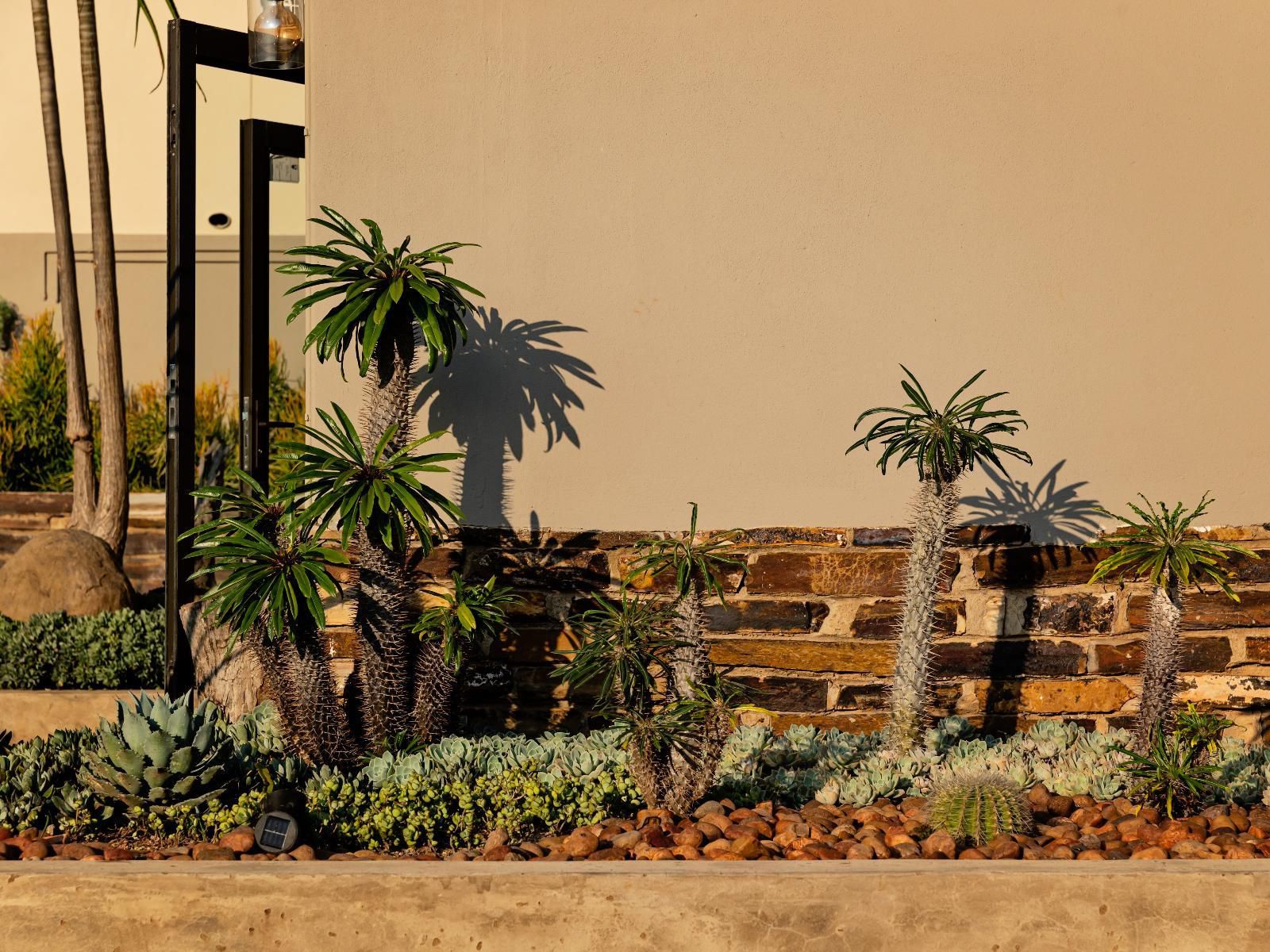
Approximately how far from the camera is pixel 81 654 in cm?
588

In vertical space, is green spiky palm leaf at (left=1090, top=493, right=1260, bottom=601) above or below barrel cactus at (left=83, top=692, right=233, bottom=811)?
above

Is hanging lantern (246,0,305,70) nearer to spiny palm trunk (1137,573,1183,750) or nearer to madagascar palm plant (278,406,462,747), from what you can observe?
madagascar palm plant (278,406,462,747)

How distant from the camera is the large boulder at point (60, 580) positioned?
653 cm

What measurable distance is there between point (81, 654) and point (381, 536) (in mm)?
2662

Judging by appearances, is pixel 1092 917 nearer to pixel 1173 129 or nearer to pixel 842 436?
pixel 842 436

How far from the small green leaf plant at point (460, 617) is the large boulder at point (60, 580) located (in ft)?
10.2

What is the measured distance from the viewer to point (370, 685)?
13.2 feet

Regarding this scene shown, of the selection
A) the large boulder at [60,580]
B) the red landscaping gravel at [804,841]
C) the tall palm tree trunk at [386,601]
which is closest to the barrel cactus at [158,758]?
the red landscaping gravel at [804,841]

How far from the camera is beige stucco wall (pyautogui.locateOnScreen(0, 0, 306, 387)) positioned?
9539 mm

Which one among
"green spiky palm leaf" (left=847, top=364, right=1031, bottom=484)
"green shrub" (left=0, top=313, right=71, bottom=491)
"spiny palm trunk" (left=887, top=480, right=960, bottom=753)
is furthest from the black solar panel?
"green shrub" (left=0, top=313, right=71, bottom=491)

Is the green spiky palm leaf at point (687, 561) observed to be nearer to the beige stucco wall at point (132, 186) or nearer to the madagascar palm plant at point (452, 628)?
the madagascar palm plant at point (452, 628)

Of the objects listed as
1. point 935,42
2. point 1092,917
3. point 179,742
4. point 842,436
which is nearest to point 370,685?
point 179,742

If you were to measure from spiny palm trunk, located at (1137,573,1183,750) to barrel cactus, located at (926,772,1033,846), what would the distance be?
23.9 inches

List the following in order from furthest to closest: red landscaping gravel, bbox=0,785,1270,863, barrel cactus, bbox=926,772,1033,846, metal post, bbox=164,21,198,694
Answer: metal post, bbox=164,21,198,694, barrel cactus, bbox=926,772,1033,846, red landscaping gravel, bbox=0,785,1270,863
